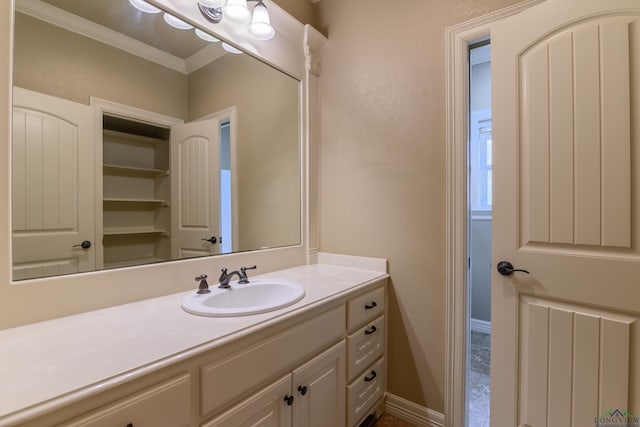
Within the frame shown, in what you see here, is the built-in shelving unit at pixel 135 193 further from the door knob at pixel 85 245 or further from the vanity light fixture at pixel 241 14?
the vanity light fixture at pixel 241 14

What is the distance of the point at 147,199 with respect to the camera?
1249 millimetres

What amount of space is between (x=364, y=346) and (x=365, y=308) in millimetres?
193

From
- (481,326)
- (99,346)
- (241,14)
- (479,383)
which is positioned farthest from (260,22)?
(481,326)

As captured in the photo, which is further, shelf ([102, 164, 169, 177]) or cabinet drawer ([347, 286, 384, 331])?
cabinet drawer ([347, 286, 384, 331])

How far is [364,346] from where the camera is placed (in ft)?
4.81

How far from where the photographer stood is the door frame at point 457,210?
144 centimetres

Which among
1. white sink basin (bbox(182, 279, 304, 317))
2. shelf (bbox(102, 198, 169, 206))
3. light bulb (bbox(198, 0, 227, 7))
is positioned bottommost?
white sink basin (bbox(182, 279, 304, 317))

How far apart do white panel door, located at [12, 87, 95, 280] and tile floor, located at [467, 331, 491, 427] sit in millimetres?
1917

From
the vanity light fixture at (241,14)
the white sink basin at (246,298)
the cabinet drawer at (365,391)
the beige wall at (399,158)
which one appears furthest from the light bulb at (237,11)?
the cabinet drawer at (365,391)

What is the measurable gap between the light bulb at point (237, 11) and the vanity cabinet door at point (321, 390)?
166cm

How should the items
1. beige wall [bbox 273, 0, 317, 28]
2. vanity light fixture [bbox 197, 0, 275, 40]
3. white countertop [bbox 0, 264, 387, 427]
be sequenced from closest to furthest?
white countertop [bbox 0, 264, 387, 427], vanity light fixture [bbox 197, 0, 275, 40], beige wall [bbox 273, 0, 317, 28]

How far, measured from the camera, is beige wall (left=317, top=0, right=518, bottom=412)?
60.1 inches

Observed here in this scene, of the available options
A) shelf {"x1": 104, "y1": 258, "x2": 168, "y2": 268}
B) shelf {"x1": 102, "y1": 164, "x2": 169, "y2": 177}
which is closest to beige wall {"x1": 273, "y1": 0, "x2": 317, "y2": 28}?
shelf {"x1": 102, "y1": 164, "x2": 169, "y2": 177}

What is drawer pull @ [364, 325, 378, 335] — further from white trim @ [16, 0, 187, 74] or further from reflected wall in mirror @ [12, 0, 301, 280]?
white trim @ [16, 0, 187, 74]
